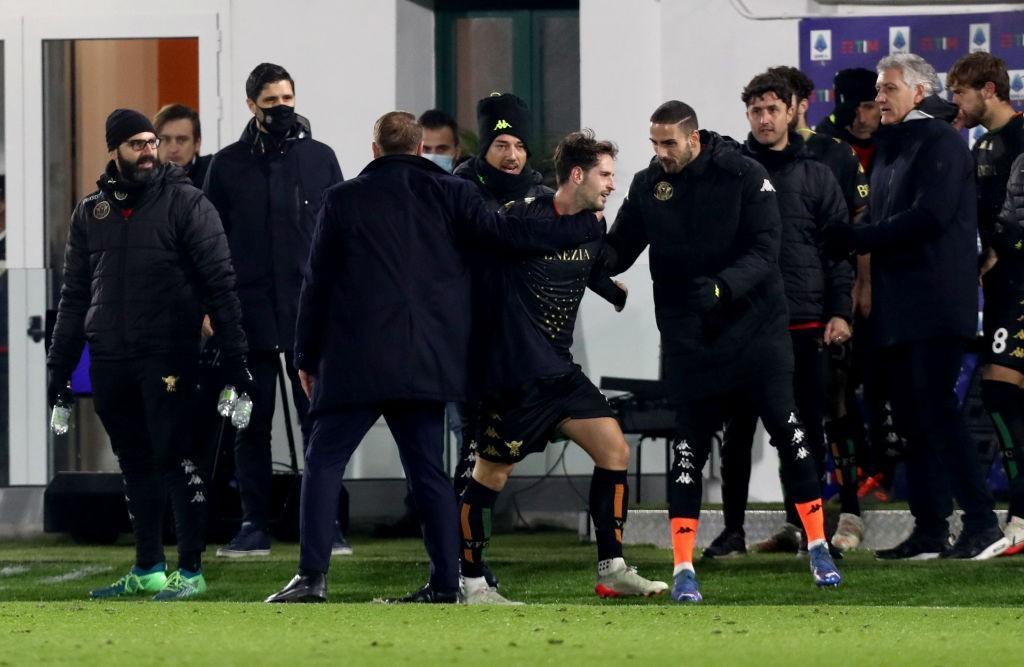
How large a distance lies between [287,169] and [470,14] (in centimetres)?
393

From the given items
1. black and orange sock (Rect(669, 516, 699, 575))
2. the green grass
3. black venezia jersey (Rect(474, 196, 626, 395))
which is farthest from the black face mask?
black and orange sock (Rect(669, 516, 699, 575))

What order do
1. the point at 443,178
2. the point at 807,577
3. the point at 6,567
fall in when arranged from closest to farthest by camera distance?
the point at 443,178 < the point at 807,577 < the point at 6,567

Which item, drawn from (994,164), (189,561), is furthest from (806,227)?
(189,561)

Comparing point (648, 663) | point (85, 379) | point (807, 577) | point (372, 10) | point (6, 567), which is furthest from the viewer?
point (372, 10)

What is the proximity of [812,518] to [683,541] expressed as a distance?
0.49m

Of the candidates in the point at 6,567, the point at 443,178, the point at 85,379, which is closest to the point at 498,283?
the point at 443,178

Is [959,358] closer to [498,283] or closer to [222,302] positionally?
[498,283]

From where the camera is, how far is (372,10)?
12578 mm

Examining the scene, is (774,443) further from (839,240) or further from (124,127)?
(124,127)

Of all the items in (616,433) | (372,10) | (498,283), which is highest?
(372,10)

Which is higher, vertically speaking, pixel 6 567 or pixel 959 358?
pixel 959 358

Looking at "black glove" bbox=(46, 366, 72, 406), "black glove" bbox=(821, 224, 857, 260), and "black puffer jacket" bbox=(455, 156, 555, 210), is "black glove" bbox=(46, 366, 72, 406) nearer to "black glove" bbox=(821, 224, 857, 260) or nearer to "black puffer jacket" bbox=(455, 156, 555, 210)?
"black puffer jacket" bbox=(455, 156, 555, 210)

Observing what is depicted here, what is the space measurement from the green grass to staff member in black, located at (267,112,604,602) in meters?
0.39

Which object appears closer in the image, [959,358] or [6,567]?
[959,358]
